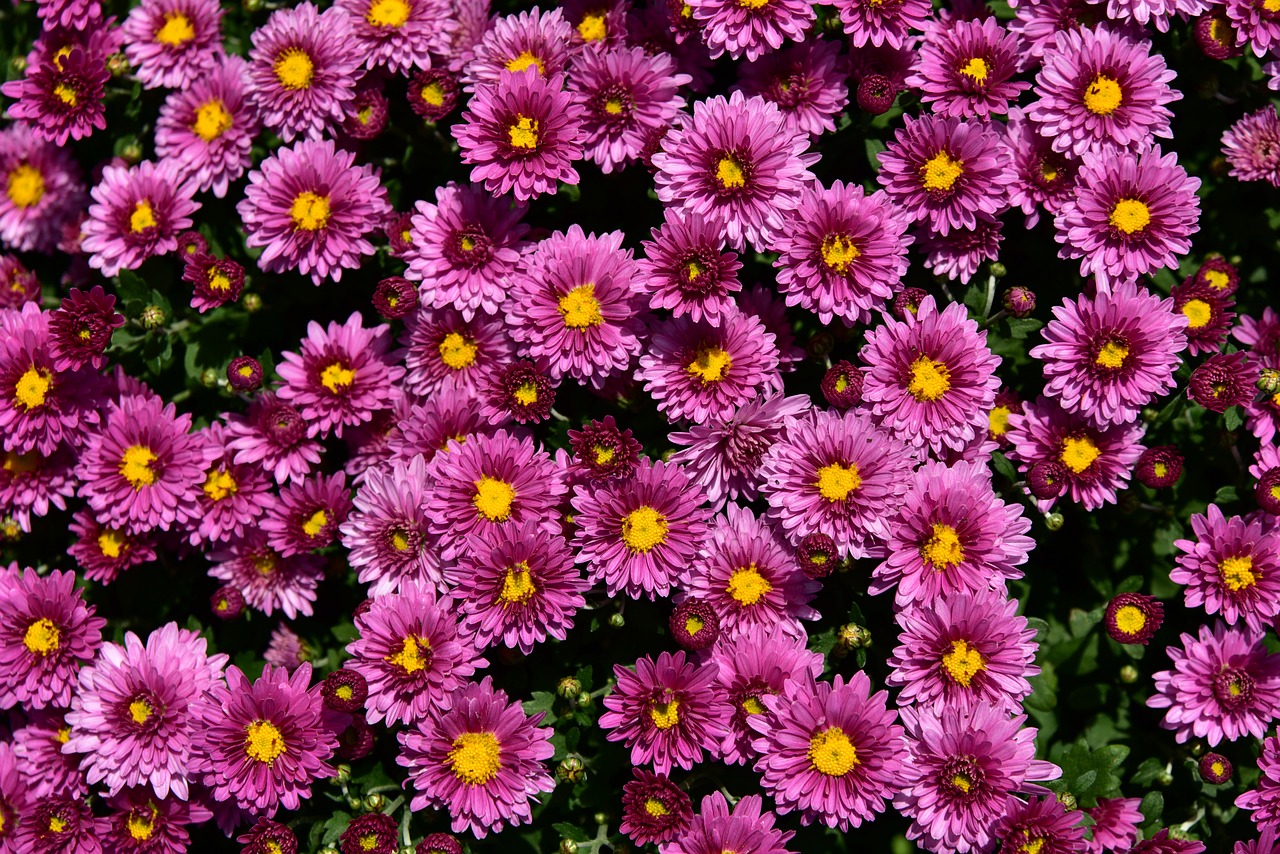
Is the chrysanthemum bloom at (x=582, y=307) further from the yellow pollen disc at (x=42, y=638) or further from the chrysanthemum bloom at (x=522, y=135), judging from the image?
the yellow pollen disc at (x=42, y=638)

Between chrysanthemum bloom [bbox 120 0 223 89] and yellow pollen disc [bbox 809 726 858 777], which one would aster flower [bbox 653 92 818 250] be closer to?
yellow pollen disc [bbox 809 726 858 777]

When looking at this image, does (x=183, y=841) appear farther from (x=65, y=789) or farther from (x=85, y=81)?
(x=85, y=81)

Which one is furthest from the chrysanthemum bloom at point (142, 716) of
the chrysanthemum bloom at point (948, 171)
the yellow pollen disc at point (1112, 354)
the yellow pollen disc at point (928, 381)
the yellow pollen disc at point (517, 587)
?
the yellow pollen disc at point (1112, 354)

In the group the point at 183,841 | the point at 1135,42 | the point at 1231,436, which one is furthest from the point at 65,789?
the point at 1135,42

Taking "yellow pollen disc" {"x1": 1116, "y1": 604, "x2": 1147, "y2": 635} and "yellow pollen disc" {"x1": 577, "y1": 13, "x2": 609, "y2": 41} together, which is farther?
"yellow pollen disc" {"x1": 577, "y1": 13, "x2": 609, "y2": 41}

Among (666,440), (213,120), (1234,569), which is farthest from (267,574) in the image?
(1234,569)

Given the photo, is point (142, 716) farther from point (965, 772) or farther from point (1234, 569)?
point (1234, 569)

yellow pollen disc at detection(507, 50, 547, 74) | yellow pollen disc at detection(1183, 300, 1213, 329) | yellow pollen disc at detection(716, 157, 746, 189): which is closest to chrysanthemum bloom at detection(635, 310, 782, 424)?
yellow pollen disc at detection(716, 157, 746, 189)
